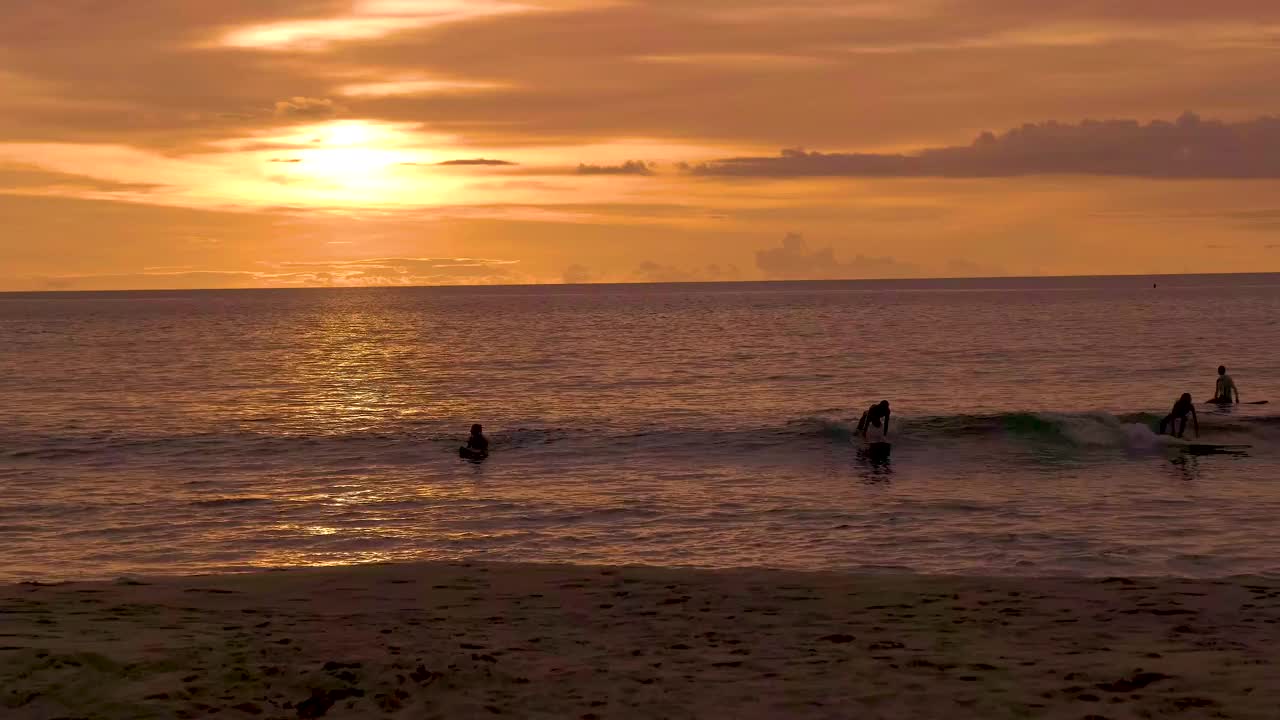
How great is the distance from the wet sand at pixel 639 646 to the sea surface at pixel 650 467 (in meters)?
2.73

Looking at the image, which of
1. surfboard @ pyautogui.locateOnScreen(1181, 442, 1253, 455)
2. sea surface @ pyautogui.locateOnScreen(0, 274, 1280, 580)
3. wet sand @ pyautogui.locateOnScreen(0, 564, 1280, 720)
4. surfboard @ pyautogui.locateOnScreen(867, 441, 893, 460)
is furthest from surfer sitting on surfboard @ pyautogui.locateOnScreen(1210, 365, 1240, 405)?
wet sand @ pyautogui.locateOnScreen(0, 564, 1280, 720)

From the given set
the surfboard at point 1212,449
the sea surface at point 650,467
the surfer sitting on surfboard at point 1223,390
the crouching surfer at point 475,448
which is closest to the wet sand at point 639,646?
the sea surface at point 650,467

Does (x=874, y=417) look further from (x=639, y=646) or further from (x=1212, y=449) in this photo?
(x=639, y=646)

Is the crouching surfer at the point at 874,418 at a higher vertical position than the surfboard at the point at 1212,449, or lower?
higher

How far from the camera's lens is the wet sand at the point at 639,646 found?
39.4 ft

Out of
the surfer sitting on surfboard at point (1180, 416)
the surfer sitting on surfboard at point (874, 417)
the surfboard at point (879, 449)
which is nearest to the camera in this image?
the surfboard at point (879, 449)

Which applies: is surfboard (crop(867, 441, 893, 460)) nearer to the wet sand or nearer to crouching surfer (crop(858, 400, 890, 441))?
crouching surfer (crop(858, 400, 890, 441))

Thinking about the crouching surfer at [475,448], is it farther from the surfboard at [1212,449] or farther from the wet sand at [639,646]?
the surfboard at [1212,449]

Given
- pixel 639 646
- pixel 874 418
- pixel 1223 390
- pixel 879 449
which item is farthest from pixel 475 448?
pixel 1223 390

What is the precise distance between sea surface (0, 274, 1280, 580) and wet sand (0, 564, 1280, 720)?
8.95 ft

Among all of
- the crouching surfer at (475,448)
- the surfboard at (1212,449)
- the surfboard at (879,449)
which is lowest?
the surfboard at (879,449)

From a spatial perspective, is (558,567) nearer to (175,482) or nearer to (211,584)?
(211,584)

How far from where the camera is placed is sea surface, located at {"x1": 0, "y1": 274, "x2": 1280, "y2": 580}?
72.3ft

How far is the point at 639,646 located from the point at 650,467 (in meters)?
20.2
